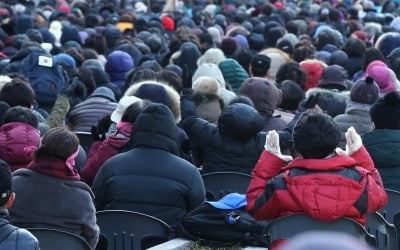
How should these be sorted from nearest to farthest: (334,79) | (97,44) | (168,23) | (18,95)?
(18,95), (334,79), (97,44), (168,23)

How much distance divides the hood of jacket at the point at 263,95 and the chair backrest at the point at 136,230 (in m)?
3.81

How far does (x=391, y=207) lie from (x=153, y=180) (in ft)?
5.39

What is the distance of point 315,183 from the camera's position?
516 cm

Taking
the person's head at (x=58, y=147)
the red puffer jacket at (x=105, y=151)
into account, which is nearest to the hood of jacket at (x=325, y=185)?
the person's head at (x=58, y=147)

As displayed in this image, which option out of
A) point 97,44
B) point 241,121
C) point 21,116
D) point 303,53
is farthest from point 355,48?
point 21,116

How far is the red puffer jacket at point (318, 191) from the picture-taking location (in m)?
5.16

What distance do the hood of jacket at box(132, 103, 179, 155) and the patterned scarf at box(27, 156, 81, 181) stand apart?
2.57ft

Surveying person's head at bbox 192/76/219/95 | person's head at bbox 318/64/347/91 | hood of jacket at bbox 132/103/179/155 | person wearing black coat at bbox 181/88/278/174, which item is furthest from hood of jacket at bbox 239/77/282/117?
hood of jacket at bbox 132/103/179/155

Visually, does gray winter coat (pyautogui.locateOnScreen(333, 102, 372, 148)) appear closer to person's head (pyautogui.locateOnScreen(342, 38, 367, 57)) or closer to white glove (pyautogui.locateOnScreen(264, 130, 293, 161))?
white glove (pyautogui.locateOnScreen(264, 130, 293, 161))

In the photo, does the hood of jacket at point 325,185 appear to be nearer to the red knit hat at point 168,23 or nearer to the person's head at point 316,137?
the person's head at point 316,137

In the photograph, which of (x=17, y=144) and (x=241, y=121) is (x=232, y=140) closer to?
(x=241, y=121)

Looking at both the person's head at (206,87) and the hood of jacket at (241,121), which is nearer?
the hood of jacket at (241,121)

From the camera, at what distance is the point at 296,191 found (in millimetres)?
5195

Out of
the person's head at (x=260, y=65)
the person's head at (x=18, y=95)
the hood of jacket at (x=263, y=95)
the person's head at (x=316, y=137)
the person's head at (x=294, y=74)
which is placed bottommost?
the person's head at (x=260, y=65)
